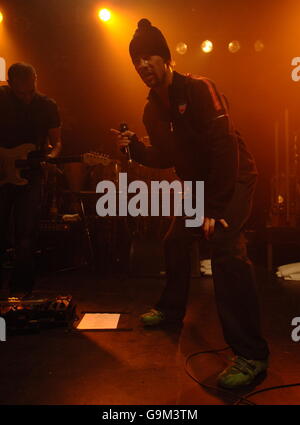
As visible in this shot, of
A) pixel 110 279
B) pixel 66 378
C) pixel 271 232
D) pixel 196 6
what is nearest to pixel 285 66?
pixel 196 6

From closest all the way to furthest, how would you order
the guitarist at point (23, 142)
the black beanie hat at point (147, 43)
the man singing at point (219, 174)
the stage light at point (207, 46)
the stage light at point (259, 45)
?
the man singing at point (219, 174) → the black beanie hat at point (147, 43) → the guitarist at point (23, 142) → the stage light at point (259, 45) → the stage light at point (207, 46)

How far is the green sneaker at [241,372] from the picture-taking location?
1665 millimetres

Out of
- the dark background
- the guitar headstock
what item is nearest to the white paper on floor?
the guitar headstock

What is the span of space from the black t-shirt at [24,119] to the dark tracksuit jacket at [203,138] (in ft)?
4.09

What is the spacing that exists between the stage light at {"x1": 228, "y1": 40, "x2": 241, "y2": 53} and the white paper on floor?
18.4ft

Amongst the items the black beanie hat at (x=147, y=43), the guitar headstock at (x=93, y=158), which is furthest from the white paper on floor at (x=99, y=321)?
the black beanie hat at (x=147, y=43)

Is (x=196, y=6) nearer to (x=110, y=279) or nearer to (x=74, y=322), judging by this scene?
(x=110, y=279)

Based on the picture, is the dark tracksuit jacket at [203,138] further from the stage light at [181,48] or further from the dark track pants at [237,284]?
the stage light at [181,48]

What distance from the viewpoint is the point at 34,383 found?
1688 millimetres

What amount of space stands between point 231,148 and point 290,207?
19.3 ft

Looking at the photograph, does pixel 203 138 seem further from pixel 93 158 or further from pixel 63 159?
Result: pixel 93 158

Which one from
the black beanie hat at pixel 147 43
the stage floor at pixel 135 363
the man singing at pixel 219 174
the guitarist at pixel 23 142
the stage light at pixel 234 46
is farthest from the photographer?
the stage light at pixel 234 46

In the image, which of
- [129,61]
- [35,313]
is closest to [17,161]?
[35,313]

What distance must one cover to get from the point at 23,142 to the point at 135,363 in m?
2.21
